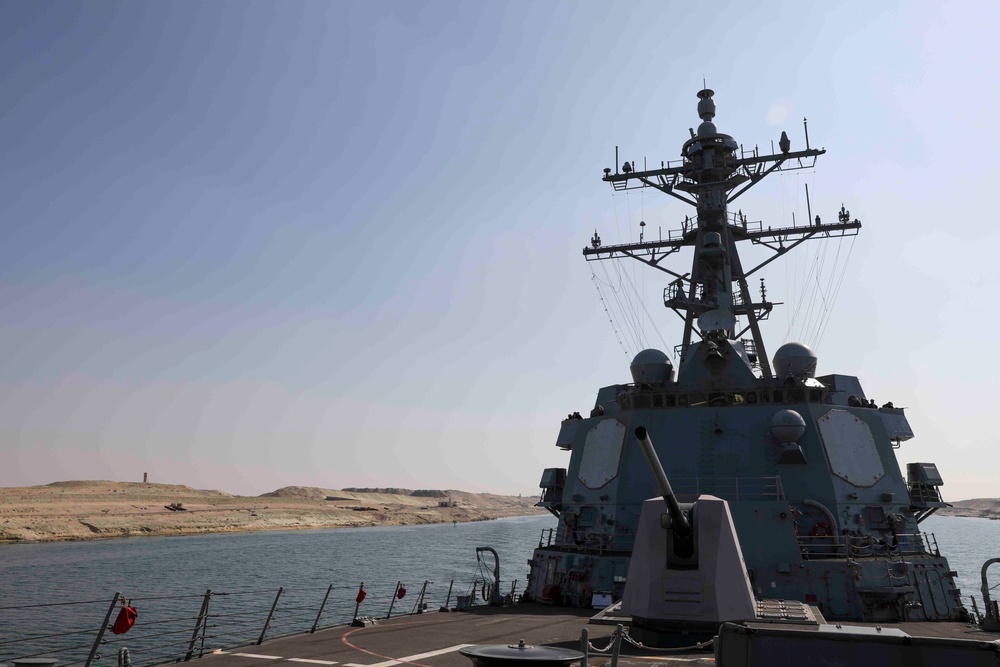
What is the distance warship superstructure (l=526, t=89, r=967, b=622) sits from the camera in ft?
45.2

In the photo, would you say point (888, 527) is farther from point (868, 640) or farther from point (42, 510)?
point (42, 510)

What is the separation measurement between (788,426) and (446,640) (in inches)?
336

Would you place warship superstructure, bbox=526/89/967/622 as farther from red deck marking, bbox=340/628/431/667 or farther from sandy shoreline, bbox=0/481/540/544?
sandy shoreline, bbox=0/481/540/544

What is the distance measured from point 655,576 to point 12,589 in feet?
99.0

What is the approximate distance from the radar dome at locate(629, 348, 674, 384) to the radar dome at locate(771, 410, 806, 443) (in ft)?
11.6

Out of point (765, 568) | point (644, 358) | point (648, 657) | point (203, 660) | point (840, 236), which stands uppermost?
point (840, 236)

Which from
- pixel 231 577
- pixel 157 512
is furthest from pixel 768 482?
pixel 157 512

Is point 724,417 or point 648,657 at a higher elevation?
point 724,417

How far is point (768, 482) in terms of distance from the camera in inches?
608

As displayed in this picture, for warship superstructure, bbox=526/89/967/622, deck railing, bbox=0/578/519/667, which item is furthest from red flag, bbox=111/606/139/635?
warship superstructure, bbox=526/89/967/622

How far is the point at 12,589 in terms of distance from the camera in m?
28.5

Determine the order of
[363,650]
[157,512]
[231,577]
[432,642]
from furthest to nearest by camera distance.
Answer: [157,512] → [231,577] → [432,642] → [363,650]

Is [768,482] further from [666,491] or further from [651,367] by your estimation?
[666,491]

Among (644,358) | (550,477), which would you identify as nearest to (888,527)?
(644,358)
